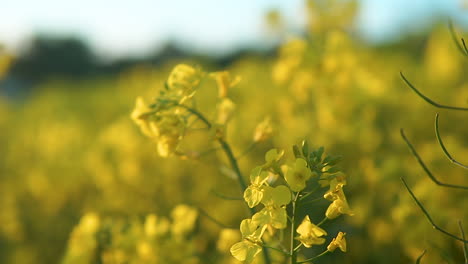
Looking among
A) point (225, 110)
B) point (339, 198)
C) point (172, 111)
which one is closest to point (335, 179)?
point (339, 198)

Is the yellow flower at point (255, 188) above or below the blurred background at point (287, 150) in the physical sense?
above

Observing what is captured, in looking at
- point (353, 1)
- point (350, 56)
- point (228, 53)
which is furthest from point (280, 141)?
point (228, 53)

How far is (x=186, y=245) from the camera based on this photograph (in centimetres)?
204

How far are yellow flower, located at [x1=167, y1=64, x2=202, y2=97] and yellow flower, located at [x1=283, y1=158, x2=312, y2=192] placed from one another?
1.75 ft

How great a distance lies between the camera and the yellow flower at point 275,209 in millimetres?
1229

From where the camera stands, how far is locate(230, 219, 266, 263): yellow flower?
4.05 feet

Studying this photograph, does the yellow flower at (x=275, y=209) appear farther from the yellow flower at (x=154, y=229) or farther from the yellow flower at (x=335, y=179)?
the yellow flower at (x=154, y=229)

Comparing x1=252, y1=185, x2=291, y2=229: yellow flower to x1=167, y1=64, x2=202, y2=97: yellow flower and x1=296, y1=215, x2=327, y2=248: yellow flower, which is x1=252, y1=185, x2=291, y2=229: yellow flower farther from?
x1=167, y1=64, x2=202, y2=97: yellow flower

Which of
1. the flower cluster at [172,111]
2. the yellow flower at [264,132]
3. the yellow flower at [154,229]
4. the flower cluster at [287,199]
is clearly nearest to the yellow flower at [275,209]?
the flower cluster at [287,199]

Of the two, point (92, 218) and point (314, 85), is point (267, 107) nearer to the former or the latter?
point (314, 85)

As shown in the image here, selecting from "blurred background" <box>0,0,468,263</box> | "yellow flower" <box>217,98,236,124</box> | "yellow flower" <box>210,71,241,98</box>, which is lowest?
"blurred background" <box>0,0,468,263</box>

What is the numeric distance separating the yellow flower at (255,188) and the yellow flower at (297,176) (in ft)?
0.23

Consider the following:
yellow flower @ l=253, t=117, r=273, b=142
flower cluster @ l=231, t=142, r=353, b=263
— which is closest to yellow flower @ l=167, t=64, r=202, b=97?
yellow flower @ l=253, t=117, r=273, b=142

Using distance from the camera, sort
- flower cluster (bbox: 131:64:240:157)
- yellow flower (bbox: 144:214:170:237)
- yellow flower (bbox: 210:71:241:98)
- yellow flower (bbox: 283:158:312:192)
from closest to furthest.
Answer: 1. yellow flower (bbox: 283:158:312:192)
2. flower cluster (bbox: 131:64:240:157)
3. yellow flower (bbox: 210:71:241:98)
4. yellow flower (bbox: 144:214:170:237)
